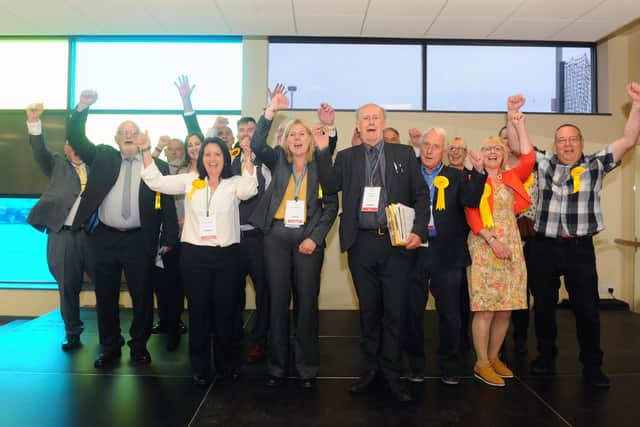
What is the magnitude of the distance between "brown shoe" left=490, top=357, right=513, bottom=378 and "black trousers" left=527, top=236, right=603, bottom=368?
48cm

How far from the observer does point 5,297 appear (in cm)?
554

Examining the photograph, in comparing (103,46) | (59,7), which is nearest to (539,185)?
(59,7)

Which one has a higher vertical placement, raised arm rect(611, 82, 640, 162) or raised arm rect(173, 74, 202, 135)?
raised arm rect(173, 74, 202, 135)

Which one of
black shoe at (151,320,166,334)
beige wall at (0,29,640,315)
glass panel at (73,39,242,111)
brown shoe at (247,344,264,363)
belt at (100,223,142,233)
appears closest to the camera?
belt at (100,223,142,233)

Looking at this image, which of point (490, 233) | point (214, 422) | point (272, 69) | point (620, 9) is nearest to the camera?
point (214, 422)

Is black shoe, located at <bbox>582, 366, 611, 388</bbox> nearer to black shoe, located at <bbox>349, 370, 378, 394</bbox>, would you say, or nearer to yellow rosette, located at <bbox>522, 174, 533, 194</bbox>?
yellow rosette, located at <bbox>522, 174, 533, 194</bbox>

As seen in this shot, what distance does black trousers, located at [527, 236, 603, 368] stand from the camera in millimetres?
2918

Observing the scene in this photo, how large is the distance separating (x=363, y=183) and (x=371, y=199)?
114mm

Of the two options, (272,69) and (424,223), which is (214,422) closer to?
(424,223)

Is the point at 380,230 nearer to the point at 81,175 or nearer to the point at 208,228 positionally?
the point at 208,228

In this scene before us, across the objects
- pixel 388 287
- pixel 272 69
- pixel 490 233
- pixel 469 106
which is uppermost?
pixel 272 69

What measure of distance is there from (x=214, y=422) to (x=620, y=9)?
16.1 feet

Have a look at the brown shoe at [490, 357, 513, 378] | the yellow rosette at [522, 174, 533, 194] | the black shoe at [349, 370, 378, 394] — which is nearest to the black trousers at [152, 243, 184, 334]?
the black shoe at [349, 370, 378, 394]

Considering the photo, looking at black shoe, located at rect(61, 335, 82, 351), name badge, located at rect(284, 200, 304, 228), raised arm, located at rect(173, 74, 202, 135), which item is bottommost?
black shoe, located at rect(61, 335, 82, 351)
